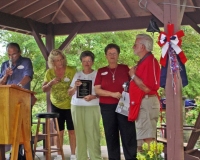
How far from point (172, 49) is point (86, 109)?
5.81 feet

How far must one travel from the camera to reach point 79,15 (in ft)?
25.6

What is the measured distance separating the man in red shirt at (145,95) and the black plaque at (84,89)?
1.02 meters

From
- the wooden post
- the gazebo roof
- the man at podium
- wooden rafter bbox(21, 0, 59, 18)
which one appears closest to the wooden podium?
the man at podium

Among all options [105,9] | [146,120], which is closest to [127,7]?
[105,9]

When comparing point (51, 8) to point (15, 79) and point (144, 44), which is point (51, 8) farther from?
point (144, 44)

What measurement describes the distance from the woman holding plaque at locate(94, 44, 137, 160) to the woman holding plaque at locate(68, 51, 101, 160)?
29 cm

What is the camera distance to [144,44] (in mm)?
4703

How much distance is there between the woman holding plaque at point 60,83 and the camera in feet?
19.9

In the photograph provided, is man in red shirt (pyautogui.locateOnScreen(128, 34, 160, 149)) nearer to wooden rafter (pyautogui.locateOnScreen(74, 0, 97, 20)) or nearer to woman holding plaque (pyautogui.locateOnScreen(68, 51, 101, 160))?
woman holding plaque (pyautogui.locateOnScreen(68, 51, 101, 160))

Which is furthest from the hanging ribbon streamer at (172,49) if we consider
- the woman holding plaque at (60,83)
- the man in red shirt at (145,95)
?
the woman holding plaque at (60,83)

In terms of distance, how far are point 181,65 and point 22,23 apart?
148 inches

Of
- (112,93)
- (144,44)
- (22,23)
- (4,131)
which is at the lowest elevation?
(4,131)

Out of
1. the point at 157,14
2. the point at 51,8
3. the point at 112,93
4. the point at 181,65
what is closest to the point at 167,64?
the point at 181,65

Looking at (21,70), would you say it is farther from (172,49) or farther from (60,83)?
(172,49)
